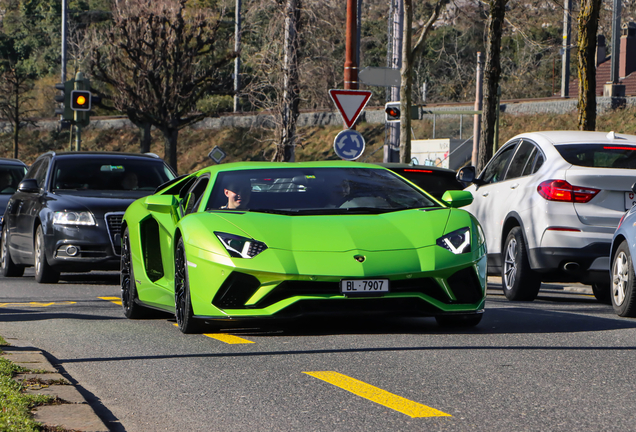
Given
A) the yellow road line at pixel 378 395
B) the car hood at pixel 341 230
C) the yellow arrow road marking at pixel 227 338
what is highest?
the car hood at pixel 341 230

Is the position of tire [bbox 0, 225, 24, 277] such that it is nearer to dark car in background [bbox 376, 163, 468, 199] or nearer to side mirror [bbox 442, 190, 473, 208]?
dark car in background [bbox 376, 163, 468, 199]

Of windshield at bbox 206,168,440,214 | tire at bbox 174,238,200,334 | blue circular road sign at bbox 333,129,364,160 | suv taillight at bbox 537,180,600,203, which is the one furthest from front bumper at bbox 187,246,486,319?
blue circular road sign at bbox 333,129,364,160

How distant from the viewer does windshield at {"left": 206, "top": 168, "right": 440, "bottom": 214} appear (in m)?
8.05

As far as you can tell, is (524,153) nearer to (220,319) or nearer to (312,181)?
(312,181)

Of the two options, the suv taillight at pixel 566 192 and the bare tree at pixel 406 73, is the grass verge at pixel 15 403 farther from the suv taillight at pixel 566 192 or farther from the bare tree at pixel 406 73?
the bare tree at pixel 406 73

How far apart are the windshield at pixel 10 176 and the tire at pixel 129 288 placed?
31.3 ft

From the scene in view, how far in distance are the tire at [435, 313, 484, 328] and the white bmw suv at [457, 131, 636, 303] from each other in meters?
2.57

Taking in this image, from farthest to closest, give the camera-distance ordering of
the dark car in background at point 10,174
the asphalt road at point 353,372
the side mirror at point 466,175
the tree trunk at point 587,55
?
the tree trunk at point 587,55
the dark car in background at point 10,174
the side mirror at point 466,175
the asphalt road at point 353,372

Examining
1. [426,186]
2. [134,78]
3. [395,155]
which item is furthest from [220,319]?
[134,78]

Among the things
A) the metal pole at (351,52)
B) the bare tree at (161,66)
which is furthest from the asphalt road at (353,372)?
the bare tree at (161,66)

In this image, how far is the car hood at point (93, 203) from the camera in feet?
43.9

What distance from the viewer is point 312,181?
8.31m

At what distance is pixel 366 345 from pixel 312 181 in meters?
1.64

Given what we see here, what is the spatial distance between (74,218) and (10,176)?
5790 millimetres
